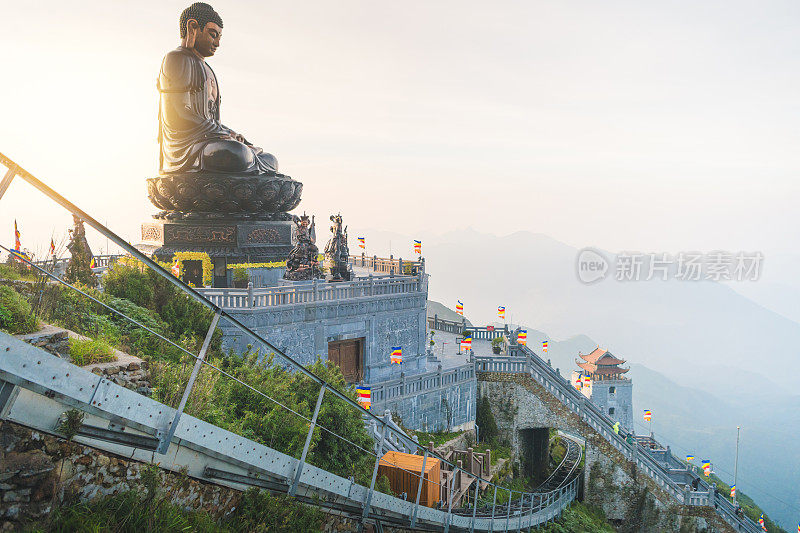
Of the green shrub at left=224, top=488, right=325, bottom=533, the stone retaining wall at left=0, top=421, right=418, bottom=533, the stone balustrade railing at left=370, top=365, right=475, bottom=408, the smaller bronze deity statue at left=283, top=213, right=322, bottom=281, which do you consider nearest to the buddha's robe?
the smaller bronze deity statue at left=283, top=213, right=322, bottom=281

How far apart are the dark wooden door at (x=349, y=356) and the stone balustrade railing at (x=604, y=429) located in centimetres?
590

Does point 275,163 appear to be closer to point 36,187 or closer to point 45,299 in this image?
point 45,299

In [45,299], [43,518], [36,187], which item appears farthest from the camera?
[45,299]

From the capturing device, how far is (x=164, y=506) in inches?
225

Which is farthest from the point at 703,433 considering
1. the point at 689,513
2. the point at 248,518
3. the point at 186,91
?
the point at 248,518

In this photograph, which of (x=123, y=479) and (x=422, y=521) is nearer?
(x=123, y=479)

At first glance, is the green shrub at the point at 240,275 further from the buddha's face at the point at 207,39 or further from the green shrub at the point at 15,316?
the green shrub at the point at 15,316

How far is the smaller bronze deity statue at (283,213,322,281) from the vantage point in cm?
2206

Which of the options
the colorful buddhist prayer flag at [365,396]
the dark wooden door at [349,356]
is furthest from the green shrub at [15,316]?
the dark wooden door at [349,356]

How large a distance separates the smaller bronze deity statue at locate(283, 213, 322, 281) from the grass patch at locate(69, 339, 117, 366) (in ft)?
48.9

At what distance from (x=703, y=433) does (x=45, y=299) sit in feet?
400

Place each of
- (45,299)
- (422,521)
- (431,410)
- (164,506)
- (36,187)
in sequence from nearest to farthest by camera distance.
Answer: (36,187) → (164,506) → (422,521) → (45,299) → (431,410)

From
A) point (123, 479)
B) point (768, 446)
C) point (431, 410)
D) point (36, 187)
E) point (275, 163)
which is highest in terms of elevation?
point (768, 446)

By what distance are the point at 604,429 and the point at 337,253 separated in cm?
1328
